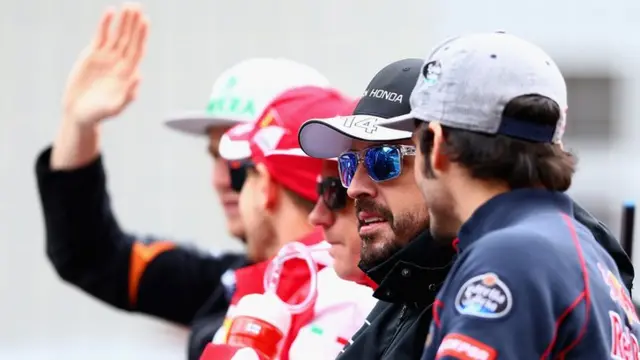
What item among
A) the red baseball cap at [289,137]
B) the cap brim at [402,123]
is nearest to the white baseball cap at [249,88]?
the red baseball cap at [289,137]

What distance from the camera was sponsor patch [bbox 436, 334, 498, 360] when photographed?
1983 mm

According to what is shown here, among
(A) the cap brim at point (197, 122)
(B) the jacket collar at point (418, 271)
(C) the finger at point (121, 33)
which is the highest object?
(B) the jacket collar at point (418, 271)

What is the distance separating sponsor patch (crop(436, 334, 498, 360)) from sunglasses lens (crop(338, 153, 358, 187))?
95 cm

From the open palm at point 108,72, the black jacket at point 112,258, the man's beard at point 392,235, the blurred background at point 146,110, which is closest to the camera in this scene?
the man's beard at point 392,235

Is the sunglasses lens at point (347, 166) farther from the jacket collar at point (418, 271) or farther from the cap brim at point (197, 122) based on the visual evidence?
the cap brim at point (197, 122)

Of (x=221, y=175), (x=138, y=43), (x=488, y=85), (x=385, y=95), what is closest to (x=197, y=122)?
(x=221, y=175)

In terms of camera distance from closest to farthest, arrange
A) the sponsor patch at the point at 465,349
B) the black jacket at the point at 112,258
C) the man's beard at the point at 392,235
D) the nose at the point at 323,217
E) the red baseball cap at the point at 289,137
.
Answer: the sponsor patch at the point at 465,349 → the man's beard at the point at 392,235 → the nose at the point at 323,217 → the red baseball cap at the point at 289,137 → the black jacket at the point at 112,258

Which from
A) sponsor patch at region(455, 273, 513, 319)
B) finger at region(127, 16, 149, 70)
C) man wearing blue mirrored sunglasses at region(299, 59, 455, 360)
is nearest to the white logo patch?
man wearing blue mirrored sunglasses at region(299, 59, 455, 360)

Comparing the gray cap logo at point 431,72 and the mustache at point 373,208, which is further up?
the gray cap logo at point 431,72

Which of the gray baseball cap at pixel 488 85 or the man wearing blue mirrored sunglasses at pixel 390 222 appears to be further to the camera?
the man wearing blue mirrored sunglasses at pixel 390 222

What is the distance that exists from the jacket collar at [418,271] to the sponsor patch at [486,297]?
2.01 feet

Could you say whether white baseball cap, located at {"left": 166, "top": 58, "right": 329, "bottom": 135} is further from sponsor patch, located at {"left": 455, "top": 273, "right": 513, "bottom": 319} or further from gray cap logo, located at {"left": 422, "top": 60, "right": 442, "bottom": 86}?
sponsor patch, located at {"left": 455, "top": 273, "right": 513, "bottom": 319}

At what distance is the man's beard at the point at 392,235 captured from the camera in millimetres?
2742

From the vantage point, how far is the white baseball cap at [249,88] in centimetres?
456
